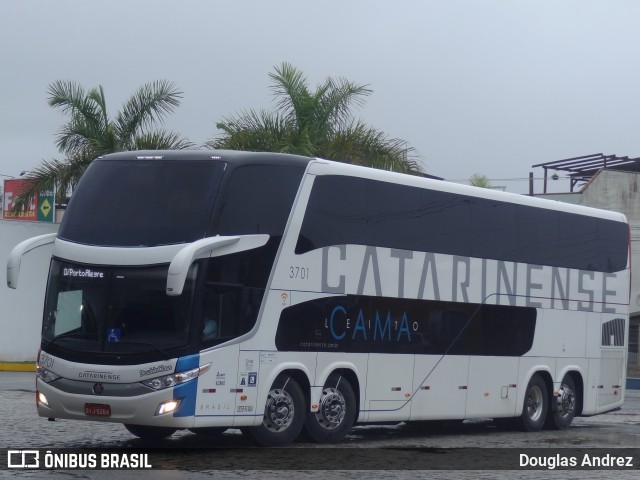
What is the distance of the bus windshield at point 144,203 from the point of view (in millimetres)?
14539

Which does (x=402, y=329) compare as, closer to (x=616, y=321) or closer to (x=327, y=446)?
(x=327, y=446)

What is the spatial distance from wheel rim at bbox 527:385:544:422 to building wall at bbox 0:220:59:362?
18.3 meters

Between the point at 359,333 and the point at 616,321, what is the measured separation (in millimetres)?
8051

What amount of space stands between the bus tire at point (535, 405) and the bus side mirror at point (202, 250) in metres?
7.34

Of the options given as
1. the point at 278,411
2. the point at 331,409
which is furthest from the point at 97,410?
the point at 331,409

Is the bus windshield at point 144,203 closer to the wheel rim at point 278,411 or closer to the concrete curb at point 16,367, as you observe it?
the wheel rim at point 278,411

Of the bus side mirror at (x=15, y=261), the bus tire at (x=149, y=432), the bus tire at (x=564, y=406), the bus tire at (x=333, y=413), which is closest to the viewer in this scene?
the bus side mirror at (x=15, y=261)

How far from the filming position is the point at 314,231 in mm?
16062

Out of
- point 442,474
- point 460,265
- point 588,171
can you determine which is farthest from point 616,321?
point 588,171

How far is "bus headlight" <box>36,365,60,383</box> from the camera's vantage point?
14.6 meters

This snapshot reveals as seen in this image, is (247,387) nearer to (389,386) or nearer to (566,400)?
(389,386)

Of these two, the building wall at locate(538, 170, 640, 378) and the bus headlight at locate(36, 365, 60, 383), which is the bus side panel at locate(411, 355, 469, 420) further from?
the building wall at locate(538, 170, 640, 378)

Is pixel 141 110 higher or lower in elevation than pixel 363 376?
higher

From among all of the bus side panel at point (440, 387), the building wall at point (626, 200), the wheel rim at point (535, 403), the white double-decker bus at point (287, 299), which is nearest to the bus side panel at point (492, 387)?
the white double-decker bus at point (287, 299)
